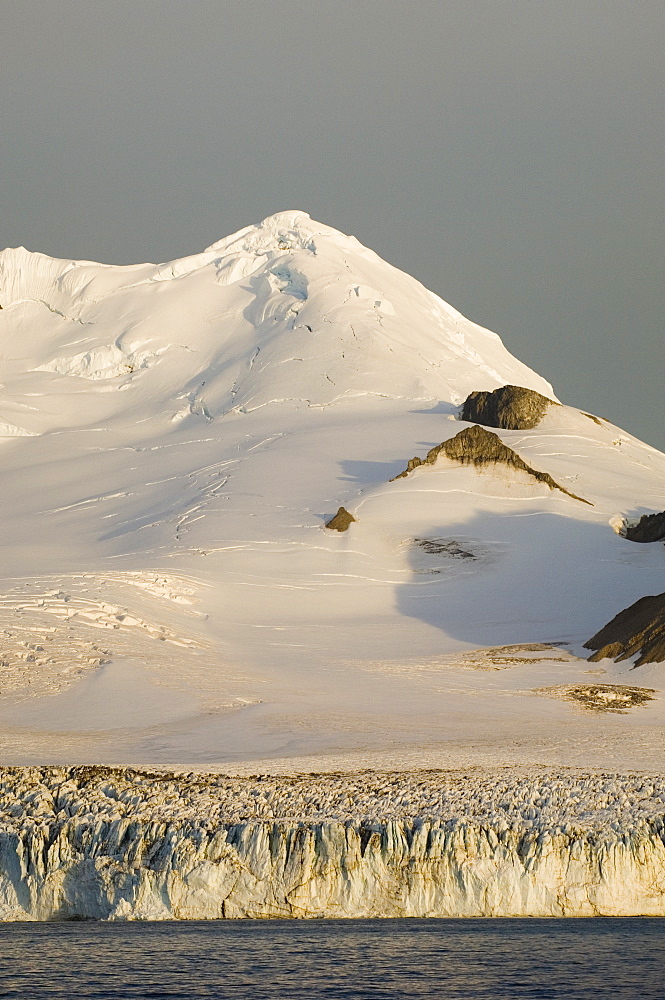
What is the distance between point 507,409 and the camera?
93.9 metres

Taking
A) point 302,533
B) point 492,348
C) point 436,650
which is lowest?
point 436,650

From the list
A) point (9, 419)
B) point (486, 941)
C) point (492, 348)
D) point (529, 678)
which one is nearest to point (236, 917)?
point (486, 941)

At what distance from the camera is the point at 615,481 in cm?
8381

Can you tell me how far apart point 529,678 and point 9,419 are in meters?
73.0

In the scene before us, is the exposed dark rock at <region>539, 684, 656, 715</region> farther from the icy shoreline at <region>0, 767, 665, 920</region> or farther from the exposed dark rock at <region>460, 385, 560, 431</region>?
the exposed dark rock at <region>460, 385, 560, 431</region>

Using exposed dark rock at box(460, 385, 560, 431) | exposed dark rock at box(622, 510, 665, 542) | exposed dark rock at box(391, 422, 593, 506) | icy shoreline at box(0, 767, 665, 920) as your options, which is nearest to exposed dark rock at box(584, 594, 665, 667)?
exposed dark rock at box(622, 510, 665, 542)

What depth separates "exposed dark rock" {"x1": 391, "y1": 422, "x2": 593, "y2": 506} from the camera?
78812 mm

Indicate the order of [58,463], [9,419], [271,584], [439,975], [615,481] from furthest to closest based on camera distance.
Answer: [9,419] → [58,463] → [615,481] → [271,584] → [439,975]

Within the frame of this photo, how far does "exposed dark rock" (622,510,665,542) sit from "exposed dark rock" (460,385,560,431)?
22863mm

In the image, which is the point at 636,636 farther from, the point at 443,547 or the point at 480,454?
the point at 480,454

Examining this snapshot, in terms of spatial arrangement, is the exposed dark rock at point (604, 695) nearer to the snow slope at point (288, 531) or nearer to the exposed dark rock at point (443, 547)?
the snow slope at point (288, 531)

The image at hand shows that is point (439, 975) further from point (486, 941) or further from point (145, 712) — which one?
point (145, 712)

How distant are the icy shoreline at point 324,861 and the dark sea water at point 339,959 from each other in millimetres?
327

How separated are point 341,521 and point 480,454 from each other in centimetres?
1299
